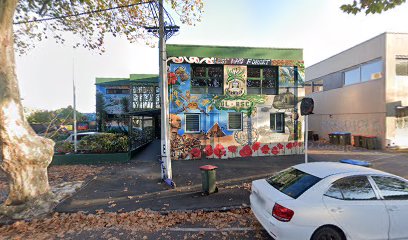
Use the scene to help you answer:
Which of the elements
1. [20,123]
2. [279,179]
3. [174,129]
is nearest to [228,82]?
[174,129]

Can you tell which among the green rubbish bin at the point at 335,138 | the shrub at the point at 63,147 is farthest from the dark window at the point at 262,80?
the shrub at the point at 63,147

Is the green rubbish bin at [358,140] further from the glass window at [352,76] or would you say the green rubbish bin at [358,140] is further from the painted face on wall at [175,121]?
the painted face on wall at [175,121]

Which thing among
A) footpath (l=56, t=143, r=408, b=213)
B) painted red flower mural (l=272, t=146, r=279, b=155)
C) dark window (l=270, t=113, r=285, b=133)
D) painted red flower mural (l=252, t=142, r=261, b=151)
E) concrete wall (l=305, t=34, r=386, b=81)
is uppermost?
concrete wall (l=305, t=34, r=386, b=81)

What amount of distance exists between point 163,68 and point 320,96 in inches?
737

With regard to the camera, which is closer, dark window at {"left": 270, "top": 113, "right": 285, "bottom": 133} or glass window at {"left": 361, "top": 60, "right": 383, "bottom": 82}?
dark window at {"left": 270, "top": 113, "right": 285, "bottom": 133}

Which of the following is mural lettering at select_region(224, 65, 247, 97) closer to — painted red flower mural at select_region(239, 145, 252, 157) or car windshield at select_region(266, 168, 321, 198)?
painted red flower mural at select_region(239, 145, 252, 157)

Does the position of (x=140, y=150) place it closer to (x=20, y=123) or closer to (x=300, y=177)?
(x=20, y=123)

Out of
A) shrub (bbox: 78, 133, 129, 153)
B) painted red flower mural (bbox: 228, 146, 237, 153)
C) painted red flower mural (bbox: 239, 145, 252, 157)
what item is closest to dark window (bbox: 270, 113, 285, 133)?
painted red flower mural (bbox: 239, 145, 252, 157)

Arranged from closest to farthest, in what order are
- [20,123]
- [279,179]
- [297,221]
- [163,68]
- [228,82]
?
[297,221] → [279,179] → [20,123] → [163,68] → [228,82]

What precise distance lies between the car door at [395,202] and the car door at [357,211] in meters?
0.13

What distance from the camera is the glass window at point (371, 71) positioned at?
1443cm

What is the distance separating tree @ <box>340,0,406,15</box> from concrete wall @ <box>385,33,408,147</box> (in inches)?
418

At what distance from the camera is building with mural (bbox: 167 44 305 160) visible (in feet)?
37.3

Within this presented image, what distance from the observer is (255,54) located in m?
11.9
